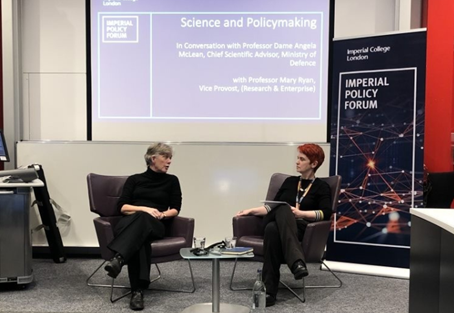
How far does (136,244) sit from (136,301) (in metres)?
0.40

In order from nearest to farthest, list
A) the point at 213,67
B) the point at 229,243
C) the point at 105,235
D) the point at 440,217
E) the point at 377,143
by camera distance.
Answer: the point at 440,217 → the point at 229,243 → the point at 105,235 → the point at 377,143 → the point at 213,67

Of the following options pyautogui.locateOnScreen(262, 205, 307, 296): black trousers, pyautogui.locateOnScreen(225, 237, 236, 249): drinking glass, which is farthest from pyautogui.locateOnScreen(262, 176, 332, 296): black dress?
pyautogui.locateOnScreen(225, 237, 236, 249): drinking glass

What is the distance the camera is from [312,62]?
5242 millimetres

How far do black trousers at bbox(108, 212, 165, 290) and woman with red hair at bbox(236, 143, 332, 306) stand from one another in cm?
84

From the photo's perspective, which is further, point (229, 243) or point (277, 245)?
point (277, 245)

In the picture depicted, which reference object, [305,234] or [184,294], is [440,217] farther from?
[184,294]

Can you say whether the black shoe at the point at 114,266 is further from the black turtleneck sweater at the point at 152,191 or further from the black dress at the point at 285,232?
the black dress at the point at 285,232

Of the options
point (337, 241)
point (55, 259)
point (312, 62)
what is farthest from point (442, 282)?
point (55, 259)

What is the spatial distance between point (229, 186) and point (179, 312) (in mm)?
1858

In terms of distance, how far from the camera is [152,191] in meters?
4.13

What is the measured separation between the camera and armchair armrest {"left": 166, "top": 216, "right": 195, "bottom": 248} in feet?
13.2

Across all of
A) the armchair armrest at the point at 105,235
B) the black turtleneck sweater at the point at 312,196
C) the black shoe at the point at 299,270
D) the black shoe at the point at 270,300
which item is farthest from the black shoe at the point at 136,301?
the black turtleneck sweater at the point at 312,196

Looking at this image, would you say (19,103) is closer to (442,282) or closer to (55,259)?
(55,259)

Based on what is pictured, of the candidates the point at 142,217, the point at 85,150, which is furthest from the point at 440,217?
the point at 85,150
